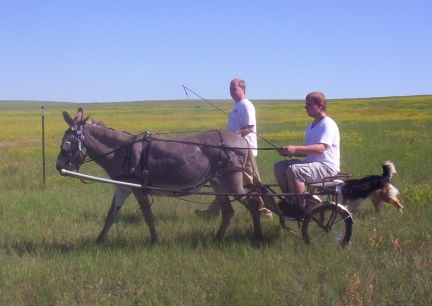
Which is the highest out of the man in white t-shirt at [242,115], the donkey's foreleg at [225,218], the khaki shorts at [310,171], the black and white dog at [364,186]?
the man in white t-shirt at [242,115]

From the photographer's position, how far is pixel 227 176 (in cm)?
736

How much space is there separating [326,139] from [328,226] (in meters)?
1.04

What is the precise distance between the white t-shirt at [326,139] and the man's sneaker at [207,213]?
2185 mm

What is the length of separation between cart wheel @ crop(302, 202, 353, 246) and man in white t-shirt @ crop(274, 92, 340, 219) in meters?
0.32

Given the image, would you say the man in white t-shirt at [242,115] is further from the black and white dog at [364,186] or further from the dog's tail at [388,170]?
the dog's tail at [388,170]

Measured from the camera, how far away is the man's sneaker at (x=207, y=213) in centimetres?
891

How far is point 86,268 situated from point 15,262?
943 millimetres

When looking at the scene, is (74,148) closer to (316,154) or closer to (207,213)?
(207,213)

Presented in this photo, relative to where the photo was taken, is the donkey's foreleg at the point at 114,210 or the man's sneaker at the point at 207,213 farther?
the man's sneaker at the point at 207,213

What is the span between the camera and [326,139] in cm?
698

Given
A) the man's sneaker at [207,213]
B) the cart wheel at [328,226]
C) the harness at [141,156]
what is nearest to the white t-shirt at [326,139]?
the cart wheel at [328,226]

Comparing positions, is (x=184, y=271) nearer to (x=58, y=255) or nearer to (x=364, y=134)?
(x=58, y=255)

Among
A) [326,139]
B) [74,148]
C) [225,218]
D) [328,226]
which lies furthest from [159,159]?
[328,226]

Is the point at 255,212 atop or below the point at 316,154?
below
